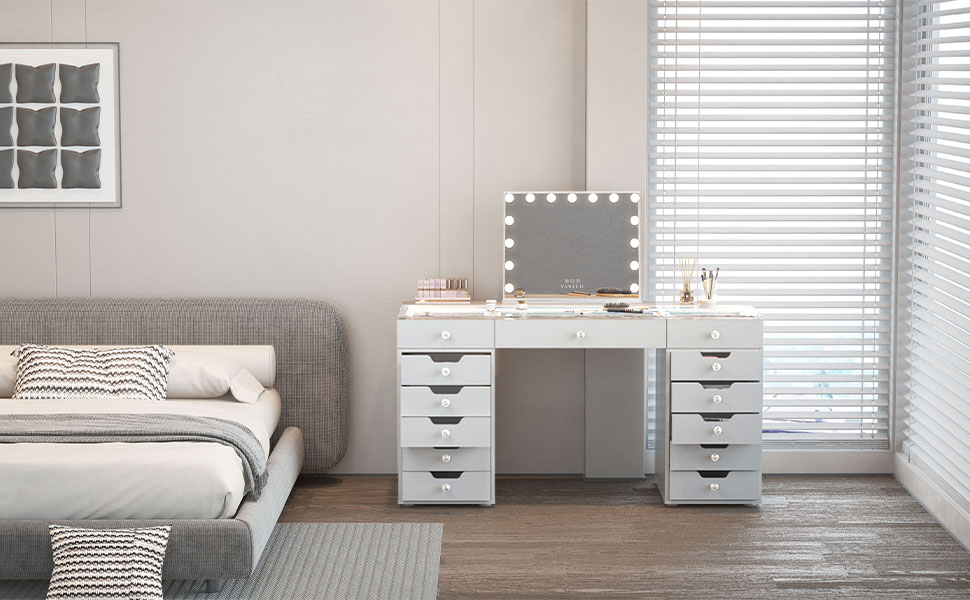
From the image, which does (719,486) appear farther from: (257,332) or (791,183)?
(257,332)

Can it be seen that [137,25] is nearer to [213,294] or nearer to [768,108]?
[213,294]

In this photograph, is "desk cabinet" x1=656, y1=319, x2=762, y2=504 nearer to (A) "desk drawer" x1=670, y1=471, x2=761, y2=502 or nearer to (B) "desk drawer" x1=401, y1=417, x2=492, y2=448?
(A) "desk drawer" x1=670, y1=471, x2=761, y2=502

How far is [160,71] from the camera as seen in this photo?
4.55 meters

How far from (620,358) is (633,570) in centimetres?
130

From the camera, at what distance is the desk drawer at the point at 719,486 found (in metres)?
4.14

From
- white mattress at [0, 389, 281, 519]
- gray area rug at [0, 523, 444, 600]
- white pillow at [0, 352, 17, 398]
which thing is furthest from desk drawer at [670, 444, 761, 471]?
white pillow at [0, 352, 17, 398]

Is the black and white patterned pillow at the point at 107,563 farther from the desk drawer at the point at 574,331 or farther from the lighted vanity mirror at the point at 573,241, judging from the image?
the lighted vanity mirror at the point at 573,241

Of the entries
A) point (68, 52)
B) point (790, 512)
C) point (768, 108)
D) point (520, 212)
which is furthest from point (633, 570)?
point (68, 52)

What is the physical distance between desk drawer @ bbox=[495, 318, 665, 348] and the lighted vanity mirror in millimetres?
381

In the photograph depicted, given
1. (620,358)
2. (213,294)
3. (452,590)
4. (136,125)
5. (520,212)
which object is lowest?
(452,590)

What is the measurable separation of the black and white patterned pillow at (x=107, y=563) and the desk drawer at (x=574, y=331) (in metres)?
1.59

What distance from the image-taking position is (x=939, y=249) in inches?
162

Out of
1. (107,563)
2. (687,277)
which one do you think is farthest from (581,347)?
(107,563)

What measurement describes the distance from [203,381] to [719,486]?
2.14 metres
